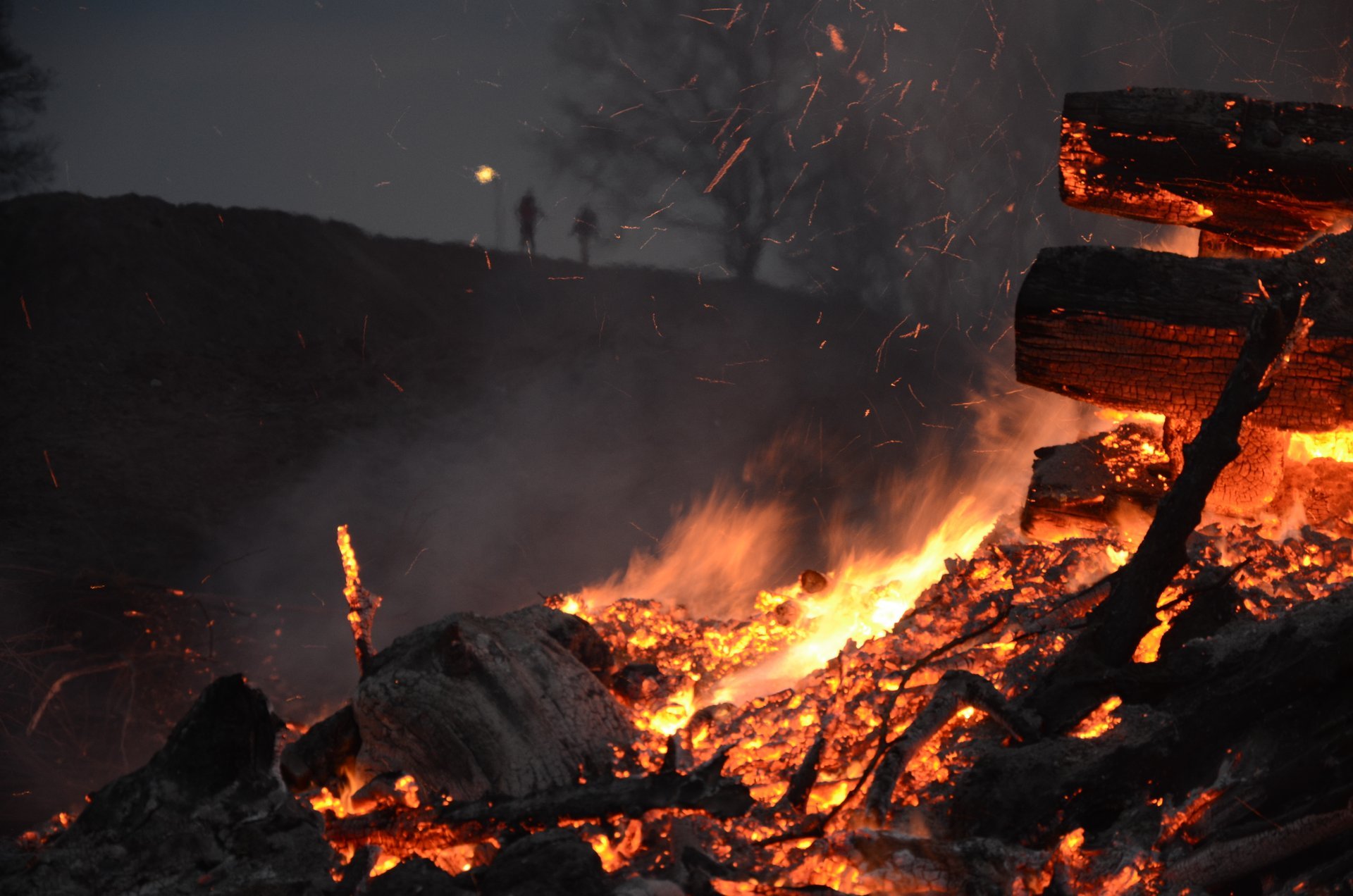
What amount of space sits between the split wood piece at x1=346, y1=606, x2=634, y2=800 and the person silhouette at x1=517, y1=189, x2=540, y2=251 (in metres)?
14.4

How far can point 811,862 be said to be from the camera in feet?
7.47

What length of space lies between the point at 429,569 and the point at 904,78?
11609 millimetres

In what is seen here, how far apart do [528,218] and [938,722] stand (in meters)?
15.8

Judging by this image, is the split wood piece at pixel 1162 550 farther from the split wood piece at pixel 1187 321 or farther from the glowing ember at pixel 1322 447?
the glowing ember at pixel 1322 447

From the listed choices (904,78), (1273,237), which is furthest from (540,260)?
(1273,237)

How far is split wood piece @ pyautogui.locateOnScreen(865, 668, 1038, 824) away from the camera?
2438 millimetres

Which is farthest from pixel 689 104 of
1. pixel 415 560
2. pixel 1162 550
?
pixel 1162 550

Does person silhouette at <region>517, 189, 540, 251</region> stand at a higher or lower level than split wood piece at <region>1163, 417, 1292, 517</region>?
higher

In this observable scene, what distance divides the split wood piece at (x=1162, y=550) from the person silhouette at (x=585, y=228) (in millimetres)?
14190

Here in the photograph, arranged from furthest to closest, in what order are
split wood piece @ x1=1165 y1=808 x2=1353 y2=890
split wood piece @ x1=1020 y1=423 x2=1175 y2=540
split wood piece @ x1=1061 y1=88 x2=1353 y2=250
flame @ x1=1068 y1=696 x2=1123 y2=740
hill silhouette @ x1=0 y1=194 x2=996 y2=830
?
hill silhouette @ x1=0 y1=194 x2=996 y2=830 < split wood piece @ x1=1020 y1=423 x2=1175 y2=540 < split wood piece @ x1=1061 y1=88 x2=1353 y2=250 < flame @ x1=1068 y1=696 x2=1123 y2=740 < split wood piece @ x1=1165 y1=808 x2=1353 y2=890

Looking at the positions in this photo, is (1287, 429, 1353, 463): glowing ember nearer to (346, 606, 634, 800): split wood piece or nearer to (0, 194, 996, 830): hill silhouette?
(346, 606, 634, 800): split wood piece

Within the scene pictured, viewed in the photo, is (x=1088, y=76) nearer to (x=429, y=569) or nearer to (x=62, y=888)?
(x=429, y=569)

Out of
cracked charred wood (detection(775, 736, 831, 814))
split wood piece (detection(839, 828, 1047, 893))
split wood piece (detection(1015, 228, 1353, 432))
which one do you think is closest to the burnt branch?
cracked charred wood (detection(775, 736, 831, 814))

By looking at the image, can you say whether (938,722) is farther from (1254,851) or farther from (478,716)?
Answer: (478,716)
